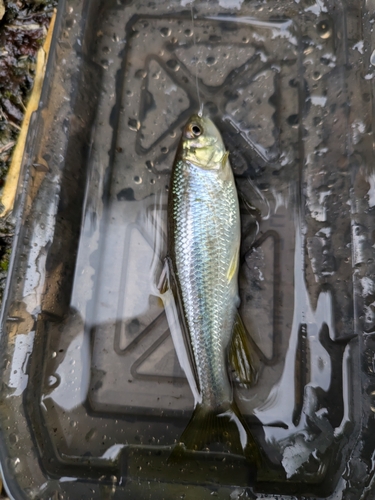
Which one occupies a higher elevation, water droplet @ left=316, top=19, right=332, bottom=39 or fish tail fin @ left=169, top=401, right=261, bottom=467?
water droplet @ left=316, top=19, right=332, bottom=39

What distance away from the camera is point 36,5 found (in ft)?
6.16

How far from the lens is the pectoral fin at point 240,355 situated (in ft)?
4.73

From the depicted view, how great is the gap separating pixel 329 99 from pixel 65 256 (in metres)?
1.29

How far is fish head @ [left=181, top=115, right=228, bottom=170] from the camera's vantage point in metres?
1.45

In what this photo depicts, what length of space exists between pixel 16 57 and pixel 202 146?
1.12 metres

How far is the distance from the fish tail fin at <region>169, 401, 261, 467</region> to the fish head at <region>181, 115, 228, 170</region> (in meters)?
0.91

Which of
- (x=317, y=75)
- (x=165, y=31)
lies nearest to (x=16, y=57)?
(x=165, y=31)

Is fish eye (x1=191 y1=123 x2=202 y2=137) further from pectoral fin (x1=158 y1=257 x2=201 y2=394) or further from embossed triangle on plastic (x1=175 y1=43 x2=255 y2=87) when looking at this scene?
pectoral fin (x1=158 y1=257 x2=201 y2=394)

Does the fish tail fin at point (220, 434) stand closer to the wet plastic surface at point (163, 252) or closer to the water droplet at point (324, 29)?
the wet plastic surface at point (163, 252)

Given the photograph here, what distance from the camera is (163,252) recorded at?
162cm

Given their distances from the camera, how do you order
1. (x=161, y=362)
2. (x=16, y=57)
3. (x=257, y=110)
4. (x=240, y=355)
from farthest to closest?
(x=16, y=57)
(x=257, y=110)
(x=161, y=362)
(x=240, y=355)

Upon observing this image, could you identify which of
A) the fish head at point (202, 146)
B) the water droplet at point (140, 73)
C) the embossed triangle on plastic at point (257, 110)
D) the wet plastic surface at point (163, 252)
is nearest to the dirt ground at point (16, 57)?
the wet plastic surface at point (163, 252)

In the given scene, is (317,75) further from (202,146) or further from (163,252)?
(163,252)

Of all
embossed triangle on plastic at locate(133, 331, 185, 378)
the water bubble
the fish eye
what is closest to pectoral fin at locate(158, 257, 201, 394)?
embossed triangle on plastic at locate(133, 331, 185, 378)
